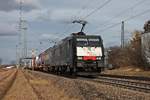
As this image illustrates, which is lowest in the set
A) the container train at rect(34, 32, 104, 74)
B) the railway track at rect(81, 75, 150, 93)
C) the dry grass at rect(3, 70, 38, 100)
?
the dry grass at rect(3, 70, 38, 100)

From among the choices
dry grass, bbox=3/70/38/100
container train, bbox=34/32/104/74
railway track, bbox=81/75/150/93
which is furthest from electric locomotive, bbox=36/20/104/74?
dry grass, bbox=3/70/38/100

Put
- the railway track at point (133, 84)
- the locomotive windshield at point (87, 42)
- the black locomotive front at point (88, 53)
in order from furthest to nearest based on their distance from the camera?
1. the locomotive windshield at point (87, 42)
2. the black locomotive front at point (88, 53)
3. the railway track at point (133, 84)

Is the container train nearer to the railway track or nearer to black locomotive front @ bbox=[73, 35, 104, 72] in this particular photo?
black locomotive front @ bbox=[73, 35, 104, 72]

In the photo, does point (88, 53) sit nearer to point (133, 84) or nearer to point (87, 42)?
point (87, 42)

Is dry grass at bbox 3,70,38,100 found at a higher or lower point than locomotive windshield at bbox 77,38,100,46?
lower

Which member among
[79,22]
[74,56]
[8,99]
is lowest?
[8,99]

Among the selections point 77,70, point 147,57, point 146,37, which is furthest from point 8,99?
point 146,37

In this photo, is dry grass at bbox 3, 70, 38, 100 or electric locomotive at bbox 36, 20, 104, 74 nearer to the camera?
dry grass at bbox 3, 70, 38, 100

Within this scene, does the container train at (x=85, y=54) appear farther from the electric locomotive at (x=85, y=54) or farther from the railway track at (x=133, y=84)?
the railway track at (x=133, y=84)

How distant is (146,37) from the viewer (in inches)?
2717

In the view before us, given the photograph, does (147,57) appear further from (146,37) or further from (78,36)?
(78,36)

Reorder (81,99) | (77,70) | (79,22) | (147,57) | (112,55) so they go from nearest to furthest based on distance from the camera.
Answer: (81,99)
(77,70)
(79,22)
(147,57)
(112,55)

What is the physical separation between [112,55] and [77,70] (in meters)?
57.3

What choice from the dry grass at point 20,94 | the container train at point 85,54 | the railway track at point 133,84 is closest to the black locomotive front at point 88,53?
the container train at point 85,54
